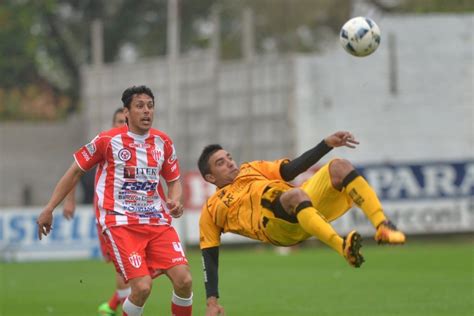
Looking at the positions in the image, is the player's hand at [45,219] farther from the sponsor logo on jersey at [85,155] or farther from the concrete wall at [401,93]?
the concrete wall at [401,93]

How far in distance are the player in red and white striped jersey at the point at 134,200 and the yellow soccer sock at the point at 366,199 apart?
1.52 m

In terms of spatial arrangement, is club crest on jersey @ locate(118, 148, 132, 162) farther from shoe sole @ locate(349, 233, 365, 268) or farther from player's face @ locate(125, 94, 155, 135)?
shoe sole @ locate(349, 233, 365, 268)

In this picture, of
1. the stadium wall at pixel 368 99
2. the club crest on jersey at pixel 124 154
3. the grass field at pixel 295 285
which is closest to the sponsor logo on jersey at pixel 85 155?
the club crest on jersey at pixel 124 154

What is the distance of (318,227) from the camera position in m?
10.0

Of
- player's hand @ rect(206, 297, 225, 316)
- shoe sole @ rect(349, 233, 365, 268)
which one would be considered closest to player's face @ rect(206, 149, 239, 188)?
player's hand @ rect(206, 297, 225, 316)

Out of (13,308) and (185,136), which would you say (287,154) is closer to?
(185,136)

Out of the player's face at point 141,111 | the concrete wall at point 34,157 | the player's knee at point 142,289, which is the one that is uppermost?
the player's face at point 141,111

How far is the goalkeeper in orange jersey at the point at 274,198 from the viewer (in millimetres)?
10463

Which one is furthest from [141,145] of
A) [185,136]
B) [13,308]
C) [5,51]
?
[5,51]

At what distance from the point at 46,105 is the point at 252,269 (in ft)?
130

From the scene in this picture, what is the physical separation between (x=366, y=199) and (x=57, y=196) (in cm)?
266

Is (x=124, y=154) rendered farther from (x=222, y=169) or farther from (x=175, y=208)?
(x=222, y=169)

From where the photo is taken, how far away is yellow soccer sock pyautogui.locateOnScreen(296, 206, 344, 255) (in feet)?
32.3

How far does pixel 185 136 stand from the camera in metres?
35.0
